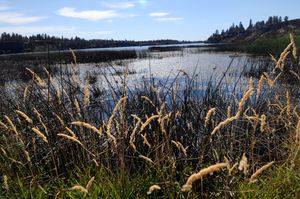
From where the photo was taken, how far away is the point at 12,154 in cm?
504

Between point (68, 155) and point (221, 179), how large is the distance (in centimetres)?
225

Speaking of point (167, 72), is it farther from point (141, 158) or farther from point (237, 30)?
point (237, 30)

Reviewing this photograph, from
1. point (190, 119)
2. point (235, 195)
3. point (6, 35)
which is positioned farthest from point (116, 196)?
point (6, 35)

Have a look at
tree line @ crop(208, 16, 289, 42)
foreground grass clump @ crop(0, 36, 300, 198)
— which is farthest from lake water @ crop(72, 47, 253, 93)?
tree line @ crop(208, 16, 289, 42)

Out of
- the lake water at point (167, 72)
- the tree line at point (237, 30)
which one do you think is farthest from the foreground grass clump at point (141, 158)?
the tree line at point (237, 30)

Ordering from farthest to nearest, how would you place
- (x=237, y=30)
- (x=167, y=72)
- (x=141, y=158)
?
(x=237, y=30)
(x=167, y=72)
(x=141, y=158)

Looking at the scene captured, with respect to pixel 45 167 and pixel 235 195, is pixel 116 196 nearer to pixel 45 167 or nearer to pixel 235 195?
pixel 235 195

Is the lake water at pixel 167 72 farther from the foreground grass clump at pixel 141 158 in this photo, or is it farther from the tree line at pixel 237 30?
the tree line at pixel 237 30

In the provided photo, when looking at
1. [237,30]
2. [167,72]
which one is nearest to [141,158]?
[167,72]

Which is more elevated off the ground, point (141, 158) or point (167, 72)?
point (141, 158)

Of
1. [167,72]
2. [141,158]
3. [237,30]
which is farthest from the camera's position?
[237,30]

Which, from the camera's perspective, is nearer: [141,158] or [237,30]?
[141,158]

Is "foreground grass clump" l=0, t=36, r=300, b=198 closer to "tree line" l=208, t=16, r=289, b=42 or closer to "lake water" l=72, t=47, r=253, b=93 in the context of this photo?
"lake water" l=72, t=47, r=253, b=93

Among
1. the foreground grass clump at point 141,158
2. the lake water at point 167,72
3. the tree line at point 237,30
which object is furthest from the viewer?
the tree line at point 237,30
